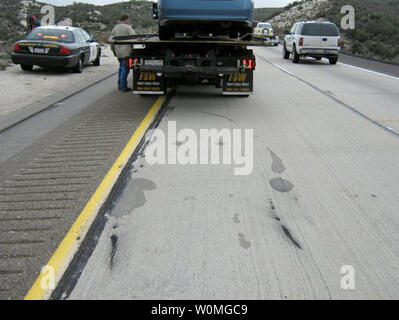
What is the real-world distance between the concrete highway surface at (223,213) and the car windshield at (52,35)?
24.1 feet

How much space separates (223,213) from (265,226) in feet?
1.56

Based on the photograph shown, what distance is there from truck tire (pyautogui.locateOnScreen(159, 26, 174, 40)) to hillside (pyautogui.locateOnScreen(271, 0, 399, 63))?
22.9 m

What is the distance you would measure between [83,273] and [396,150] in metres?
5.27

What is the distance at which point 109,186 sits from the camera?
5.23 metres

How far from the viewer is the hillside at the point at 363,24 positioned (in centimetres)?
3781

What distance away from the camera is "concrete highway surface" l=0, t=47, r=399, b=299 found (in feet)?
11.2

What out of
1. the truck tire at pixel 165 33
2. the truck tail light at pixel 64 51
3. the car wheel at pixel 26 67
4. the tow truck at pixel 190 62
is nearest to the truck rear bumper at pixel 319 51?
the truck tail light at pixel 64 51

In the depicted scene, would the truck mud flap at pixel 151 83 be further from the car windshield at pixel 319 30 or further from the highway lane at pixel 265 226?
the car windshield at pixel 319 30

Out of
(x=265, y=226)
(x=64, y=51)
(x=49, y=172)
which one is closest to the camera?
(x=265, y=226)

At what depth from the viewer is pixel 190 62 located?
9688 mm

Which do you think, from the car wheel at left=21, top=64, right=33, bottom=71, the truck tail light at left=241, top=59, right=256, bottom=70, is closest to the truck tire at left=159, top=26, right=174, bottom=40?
the truck tail light at left=241, top=59, right=256, bottom=70

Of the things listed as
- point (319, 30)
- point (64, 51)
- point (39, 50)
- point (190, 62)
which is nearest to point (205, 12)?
point (190, 62)

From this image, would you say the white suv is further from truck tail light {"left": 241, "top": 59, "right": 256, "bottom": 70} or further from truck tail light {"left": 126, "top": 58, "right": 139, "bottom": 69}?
truck tail light {"left": 126, "top": 58, "right": 139, "bottom": 69}

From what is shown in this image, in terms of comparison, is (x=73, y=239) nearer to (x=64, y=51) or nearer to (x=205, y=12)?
(x=205, y=12)
